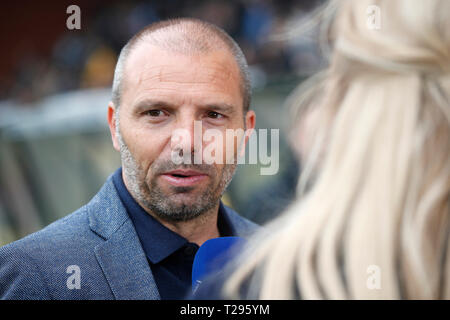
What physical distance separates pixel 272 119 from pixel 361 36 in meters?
2.75

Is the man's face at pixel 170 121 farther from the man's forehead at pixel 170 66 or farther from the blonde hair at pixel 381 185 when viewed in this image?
the blonde hair at pixel 381 185

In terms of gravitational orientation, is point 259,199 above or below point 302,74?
below

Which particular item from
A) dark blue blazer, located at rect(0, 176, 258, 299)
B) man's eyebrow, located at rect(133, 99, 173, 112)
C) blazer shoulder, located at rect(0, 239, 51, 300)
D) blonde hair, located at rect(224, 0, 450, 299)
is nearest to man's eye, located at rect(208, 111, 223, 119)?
man's eyebrow, located at rect(133, 99, 173, 112)

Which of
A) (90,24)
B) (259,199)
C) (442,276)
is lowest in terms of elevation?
(259,199)

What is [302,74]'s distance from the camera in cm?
438

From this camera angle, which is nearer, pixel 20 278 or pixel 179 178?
pixel 20 278

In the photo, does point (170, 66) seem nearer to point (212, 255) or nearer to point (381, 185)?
point (212, 255)

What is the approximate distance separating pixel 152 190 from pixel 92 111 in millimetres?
3093

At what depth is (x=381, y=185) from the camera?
98 cm

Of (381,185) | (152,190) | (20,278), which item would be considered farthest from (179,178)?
(381,185)

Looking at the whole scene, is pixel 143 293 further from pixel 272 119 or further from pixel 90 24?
pixel 90 24
